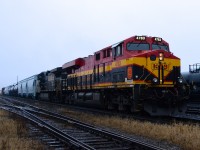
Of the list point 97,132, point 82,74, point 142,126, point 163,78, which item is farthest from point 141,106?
point 82,74

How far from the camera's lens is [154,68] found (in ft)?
49.3

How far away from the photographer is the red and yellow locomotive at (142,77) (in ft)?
47.9

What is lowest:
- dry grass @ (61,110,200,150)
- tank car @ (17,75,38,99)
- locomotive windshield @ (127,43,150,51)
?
dry grass @ (61,110,200,150)

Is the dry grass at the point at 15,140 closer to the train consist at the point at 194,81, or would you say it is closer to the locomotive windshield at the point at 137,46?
the locomotive windshield at the point at 137,46

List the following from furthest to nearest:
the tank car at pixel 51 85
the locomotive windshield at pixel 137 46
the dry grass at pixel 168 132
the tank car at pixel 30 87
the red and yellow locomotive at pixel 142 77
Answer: the tank car at pixel 30 87, the tank car at pixel 51 85, the locomotive windshield at pixel 137 46, the red and yellow locomotive at pixel 142 77, the dry grass at pixel 168 132

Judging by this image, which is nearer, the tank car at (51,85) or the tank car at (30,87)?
the tank car at (51,85)

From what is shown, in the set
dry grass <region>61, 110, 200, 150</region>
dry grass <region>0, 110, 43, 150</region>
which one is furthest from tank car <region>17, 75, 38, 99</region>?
dry grass <region>0, 110, 43, 150</region>

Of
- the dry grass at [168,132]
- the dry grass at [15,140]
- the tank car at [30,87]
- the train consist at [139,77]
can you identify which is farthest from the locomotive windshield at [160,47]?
the tank car at [30,87]

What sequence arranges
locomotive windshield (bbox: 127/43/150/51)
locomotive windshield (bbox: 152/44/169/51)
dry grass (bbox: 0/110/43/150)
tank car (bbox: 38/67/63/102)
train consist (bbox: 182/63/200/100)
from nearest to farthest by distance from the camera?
dry grass (bbox: 0/110/43/150)
locomotive windshield (bbox: 127/43/150/51)
locomotive windshield (bbox: 152/44/169/51)
train consist (bbox: 182/63/200/100)
tank car (bbox: 38/67/63/102)

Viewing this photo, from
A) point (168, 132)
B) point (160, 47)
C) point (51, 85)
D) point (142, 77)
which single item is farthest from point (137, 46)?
point (51, 85)

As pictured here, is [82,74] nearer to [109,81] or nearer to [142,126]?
[109,81]

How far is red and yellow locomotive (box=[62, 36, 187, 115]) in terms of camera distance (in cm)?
1459

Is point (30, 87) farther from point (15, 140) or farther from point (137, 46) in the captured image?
point (15, 140)

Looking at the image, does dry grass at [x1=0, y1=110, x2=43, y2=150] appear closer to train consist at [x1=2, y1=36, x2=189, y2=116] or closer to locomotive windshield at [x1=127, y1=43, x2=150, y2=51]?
train consist at [x1=2, y1=36, x2=189, y2=116]
